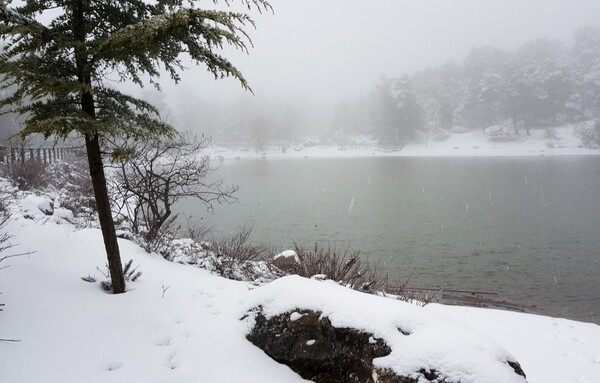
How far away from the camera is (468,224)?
64.6ft

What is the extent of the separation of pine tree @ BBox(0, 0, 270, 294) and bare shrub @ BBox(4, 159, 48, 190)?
11996mm

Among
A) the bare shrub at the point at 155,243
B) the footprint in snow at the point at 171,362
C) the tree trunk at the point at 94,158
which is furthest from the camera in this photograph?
the bare shrub at the point at 155,243

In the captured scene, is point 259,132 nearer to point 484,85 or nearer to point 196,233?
point 484,85

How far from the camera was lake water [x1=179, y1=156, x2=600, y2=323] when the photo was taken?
42.1 feet

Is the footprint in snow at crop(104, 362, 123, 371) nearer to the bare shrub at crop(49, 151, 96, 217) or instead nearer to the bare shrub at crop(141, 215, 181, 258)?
the bare shrub at crop(141, 215, 181, 258)

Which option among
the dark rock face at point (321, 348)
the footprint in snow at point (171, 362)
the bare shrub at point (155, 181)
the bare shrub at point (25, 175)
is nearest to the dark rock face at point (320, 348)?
the dark rock face at point (321, 348)

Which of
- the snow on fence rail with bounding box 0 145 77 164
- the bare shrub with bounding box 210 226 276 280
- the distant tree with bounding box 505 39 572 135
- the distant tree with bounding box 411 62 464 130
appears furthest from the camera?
the distant tree with bounding box 411 62 464 130

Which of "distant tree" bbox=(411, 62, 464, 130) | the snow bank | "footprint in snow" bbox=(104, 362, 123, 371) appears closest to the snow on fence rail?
"footprint in snow" bbox=(104, 362, 123, 371)

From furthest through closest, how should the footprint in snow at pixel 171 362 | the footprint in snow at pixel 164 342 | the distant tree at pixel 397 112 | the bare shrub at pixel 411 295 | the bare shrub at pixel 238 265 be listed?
the distant tree at pixel 397 112, the bare shrub at pixel 238 265, the bare shrub at pixel 411 295, the footprint in snow at pixel 164 342, the footprint in snow at pixel 171 362

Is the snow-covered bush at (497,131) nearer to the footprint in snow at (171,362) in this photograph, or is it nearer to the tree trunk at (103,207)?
the tree trunk at (103,207)

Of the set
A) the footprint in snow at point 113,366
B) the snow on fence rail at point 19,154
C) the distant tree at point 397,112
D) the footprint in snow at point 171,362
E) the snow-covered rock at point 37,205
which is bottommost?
the footprint in snow at point 171,362

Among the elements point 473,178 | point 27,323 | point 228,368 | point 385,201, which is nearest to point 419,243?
point 385,201

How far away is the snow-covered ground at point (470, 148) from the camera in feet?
194

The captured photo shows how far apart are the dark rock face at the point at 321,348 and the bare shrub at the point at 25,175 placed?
557 inches
